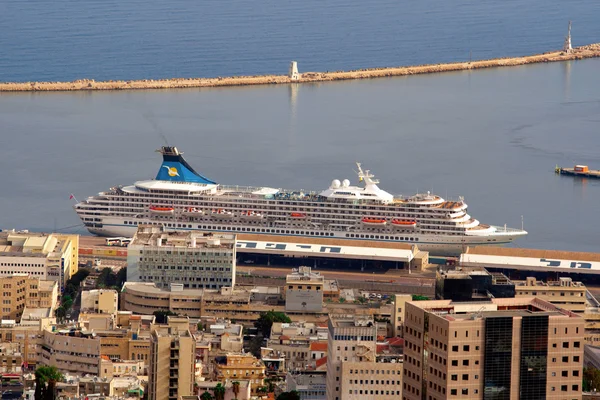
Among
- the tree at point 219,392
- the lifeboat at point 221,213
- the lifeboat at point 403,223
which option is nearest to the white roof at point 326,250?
the lifeboat at point 403,223

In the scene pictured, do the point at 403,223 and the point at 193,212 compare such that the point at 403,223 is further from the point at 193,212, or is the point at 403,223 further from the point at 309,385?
the point at 309,385

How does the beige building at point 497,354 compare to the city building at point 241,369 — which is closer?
the beige building at point 497,354

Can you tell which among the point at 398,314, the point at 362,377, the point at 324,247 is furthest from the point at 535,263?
the point at 362,377

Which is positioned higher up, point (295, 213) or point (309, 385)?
point (295, 213)

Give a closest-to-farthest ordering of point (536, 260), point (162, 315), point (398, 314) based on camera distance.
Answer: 1. point (398, 314)
2. point (162, 315)
3. point (536, 260)

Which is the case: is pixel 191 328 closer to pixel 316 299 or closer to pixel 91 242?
pixel 316 299

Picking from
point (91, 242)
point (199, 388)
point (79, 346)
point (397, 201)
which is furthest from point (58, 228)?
point (199, 388)

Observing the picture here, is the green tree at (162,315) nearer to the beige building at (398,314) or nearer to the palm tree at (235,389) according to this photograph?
the beige building at (398,314)
